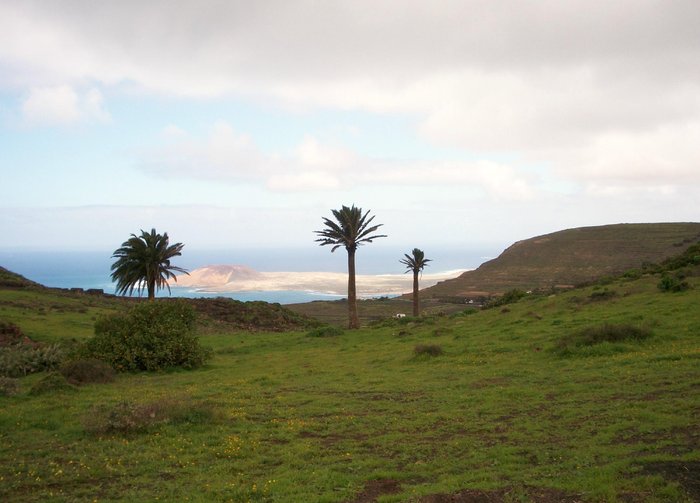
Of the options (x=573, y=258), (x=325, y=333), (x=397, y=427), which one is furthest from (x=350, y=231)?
(x=573, y=258)

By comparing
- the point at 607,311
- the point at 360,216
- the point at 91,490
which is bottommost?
the point at 91,490

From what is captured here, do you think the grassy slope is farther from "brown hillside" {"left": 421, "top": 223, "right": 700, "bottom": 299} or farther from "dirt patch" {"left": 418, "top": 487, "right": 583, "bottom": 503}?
"brown hillside" {"left": 421, "top": 223, "right": 700, "bottom": 299}

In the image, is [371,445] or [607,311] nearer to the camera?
[371,445]

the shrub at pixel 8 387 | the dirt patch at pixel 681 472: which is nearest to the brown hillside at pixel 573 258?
the shrub at pixel 8 387

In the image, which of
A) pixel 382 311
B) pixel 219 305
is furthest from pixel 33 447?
pixel 382 311

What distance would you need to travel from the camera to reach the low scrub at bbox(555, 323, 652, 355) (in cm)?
2119

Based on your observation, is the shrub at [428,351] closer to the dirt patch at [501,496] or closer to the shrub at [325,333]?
the shrub at [325,333]

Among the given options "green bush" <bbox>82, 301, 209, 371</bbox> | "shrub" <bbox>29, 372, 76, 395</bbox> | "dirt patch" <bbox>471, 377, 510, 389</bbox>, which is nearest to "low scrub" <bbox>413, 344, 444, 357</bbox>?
"dirt patch" <bbox>471, 377, 510, 389</bbox>

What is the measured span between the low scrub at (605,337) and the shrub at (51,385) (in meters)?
18.0

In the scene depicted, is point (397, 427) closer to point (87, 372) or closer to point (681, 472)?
point (681, 472)

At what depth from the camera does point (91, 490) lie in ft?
30.9

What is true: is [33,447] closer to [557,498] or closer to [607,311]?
[557,498]

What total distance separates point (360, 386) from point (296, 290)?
12315cm

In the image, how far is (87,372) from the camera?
70.0 feet
